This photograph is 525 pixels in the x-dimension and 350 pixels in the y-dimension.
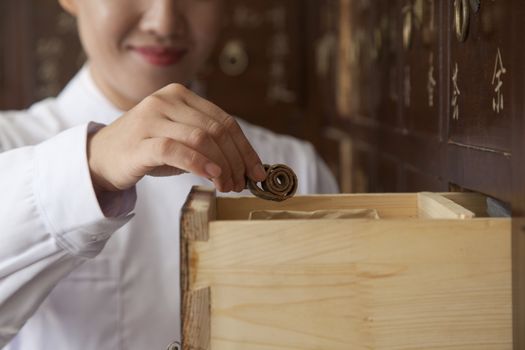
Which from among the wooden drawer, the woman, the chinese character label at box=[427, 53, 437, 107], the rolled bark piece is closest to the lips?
the woman

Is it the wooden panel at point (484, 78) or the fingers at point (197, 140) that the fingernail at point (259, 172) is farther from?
the wooden panel at point (484, 78)

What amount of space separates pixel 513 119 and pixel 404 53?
2.32 ft

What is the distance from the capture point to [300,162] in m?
1.86

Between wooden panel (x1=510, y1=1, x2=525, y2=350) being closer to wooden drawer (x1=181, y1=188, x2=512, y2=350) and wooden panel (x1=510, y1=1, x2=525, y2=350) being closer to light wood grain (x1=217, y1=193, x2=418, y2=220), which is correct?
wooden drawer (x1=181, y1=188, x2=512, y2=350)

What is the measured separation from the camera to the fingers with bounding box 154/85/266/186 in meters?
0.88

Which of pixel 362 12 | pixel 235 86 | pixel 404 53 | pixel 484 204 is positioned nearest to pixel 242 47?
pixel 235 86

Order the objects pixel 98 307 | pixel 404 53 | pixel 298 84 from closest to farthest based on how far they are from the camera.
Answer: pixel 98 307 → pixel 404 53 → pixel 298 84

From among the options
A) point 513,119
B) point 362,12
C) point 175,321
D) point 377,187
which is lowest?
point 175,321

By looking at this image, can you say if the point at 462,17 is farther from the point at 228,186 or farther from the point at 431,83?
the point at 228,186

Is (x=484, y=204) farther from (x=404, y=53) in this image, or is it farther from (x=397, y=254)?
(x=404, y=53)

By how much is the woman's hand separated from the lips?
2.35 ft

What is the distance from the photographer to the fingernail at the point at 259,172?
0.90 meters

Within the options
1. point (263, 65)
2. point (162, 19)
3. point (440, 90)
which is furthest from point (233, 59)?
point (440, 90)

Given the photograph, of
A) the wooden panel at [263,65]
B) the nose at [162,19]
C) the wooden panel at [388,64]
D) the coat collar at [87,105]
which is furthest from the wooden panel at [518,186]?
the wooden panel at [263,65]
